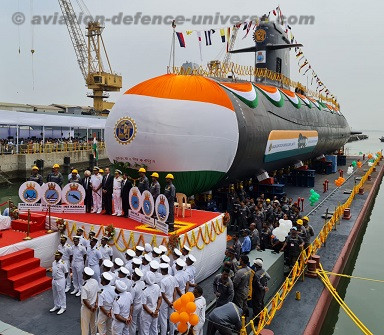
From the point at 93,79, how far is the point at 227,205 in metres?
60.0

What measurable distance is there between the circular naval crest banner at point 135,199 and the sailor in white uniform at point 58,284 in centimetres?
294

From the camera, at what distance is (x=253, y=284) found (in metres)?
8.09

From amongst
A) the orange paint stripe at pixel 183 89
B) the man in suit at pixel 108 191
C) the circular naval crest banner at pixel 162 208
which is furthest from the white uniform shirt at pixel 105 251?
the orange paint stripe at pixel 183 89

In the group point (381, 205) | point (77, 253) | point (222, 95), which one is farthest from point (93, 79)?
point (77, 253)

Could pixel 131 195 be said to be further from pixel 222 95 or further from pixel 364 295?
pixel 364 295

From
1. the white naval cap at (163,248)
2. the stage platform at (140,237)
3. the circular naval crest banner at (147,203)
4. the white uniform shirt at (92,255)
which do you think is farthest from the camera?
the circular naval crest banner at (147,203)

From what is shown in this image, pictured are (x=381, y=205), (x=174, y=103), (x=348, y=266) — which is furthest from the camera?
(x=381, y=205)

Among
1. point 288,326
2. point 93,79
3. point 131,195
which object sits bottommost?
point 288,326

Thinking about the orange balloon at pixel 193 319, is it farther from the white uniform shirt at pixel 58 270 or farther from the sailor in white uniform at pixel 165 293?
the white uniform shirt at pixel 58 270

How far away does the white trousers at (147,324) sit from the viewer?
23.3 feet

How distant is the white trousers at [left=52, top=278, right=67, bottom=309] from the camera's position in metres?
8.13

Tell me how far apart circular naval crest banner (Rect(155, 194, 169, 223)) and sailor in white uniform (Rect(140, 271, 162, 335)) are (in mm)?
2476

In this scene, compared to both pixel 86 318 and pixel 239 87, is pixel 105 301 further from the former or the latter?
pixel 239 87

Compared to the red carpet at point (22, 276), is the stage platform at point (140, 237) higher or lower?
higher
